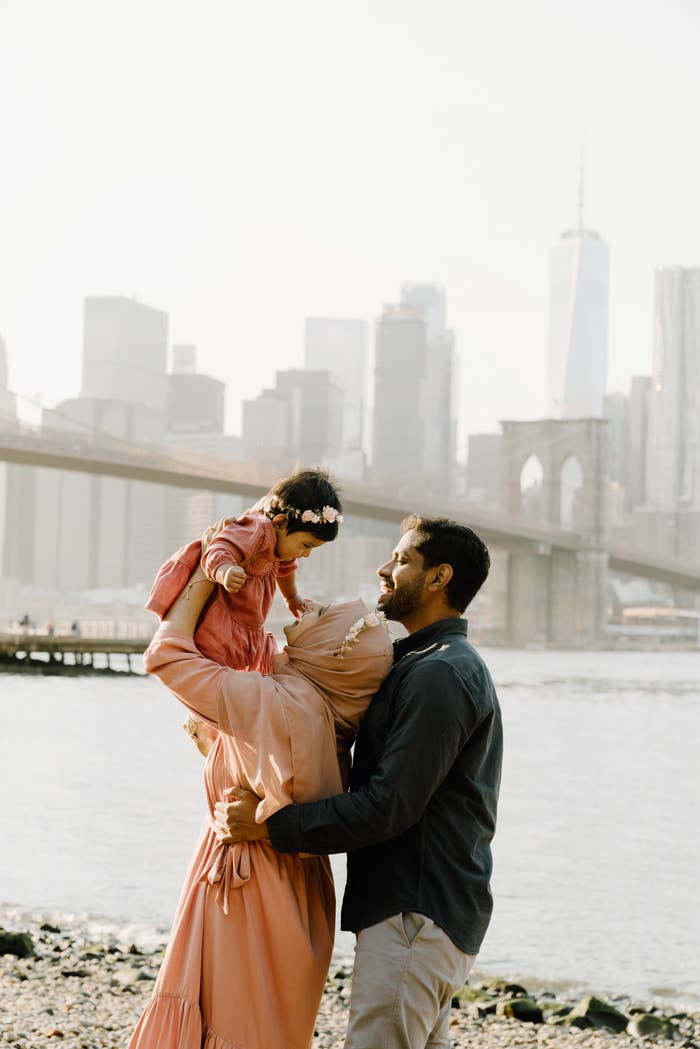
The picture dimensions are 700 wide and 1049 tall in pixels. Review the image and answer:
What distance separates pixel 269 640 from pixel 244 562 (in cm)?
16

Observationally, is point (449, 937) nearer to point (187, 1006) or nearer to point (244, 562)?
point (187, 1006)

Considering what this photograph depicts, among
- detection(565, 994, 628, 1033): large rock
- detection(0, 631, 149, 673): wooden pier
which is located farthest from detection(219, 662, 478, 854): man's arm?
detection(0, 631, 149, 673): wooden pier

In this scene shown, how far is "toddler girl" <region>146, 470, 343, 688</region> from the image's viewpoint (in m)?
1.60

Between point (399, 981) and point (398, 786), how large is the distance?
221 millimetres

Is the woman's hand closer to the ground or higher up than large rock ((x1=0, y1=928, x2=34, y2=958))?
higher up

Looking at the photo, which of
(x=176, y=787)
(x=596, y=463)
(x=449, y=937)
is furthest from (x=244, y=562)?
(x=596, y=463)

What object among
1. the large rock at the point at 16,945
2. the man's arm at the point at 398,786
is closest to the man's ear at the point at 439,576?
the man's arm at the point at 398,786

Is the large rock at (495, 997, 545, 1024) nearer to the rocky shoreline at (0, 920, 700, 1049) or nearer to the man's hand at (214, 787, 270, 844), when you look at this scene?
the rocky shoreline at (0, 920, 700, 1049)

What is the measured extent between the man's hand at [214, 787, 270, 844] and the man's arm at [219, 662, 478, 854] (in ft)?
0.08

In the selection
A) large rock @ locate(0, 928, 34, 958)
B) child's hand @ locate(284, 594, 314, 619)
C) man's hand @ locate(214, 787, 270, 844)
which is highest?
child's hand @ locate(284, 594, 314, 619)

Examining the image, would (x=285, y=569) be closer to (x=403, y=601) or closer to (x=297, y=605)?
(x=297, y=605)

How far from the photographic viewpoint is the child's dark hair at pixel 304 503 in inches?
68.5

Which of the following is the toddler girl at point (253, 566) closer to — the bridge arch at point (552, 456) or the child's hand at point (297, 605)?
the child's hand at point (297, 605)

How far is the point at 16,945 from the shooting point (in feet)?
13.5
